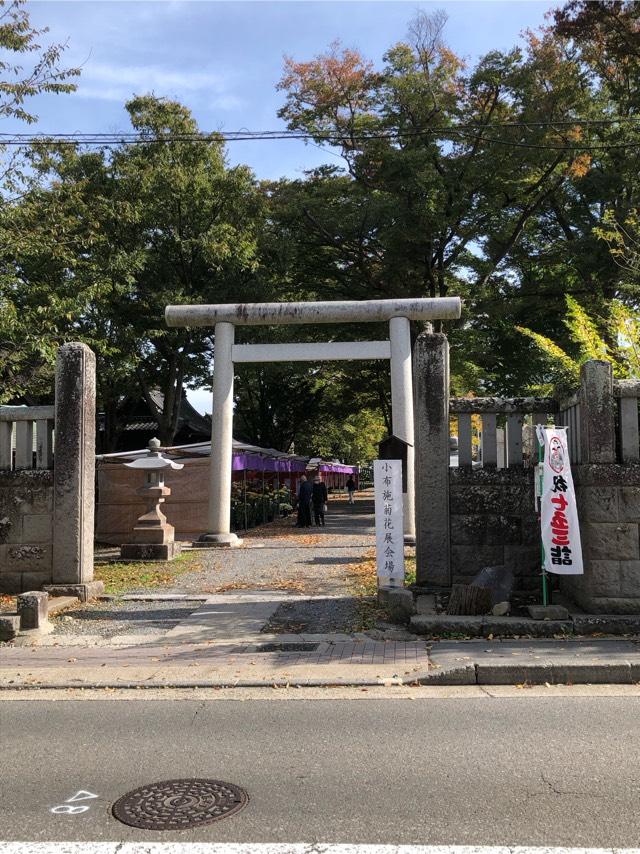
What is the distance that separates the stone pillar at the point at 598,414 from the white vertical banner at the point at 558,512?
0.38 m

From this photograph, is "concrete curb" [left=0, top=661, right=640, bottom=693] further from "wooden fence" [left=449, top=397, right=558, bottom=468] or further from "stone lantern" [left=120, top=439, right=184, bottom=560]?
"stone lantern" [left=120, top=439, right=184, bottom=560]

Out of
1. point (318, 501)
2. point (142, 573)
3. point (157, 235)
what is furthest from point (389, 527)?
point (157, 235)

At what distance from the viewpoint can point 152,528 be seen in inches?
608

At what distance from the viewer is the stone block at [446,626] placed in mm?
8211

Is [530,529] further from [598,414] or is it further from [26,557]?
[26,557]

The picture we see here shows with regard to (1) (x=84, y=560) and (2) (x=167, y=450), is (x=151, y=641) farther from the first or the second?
(2) (x=167, y=450)

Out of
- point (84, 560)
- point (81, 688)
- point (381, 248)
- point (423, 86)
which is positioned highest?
point (423, 86)

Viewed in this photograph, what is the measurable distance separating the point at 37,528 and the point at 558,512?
7467 millimetres

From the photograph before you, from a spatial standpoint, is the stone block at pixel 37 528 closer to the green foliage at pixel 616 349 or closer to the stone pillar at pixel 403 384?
the stone pillar at pixel 403 384

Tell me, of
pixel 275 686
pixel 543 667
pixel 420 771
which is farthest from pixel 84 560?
pixel 420 771

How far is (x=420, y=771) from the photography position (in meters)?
4.52

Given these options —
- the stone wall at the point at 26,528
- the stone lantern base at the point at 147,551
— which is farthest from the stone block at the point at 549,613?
the stone lantern base at the point at 147,551

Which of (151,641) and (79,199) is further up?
(79,199)

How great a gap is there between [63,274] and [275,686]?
1710 centimetres
